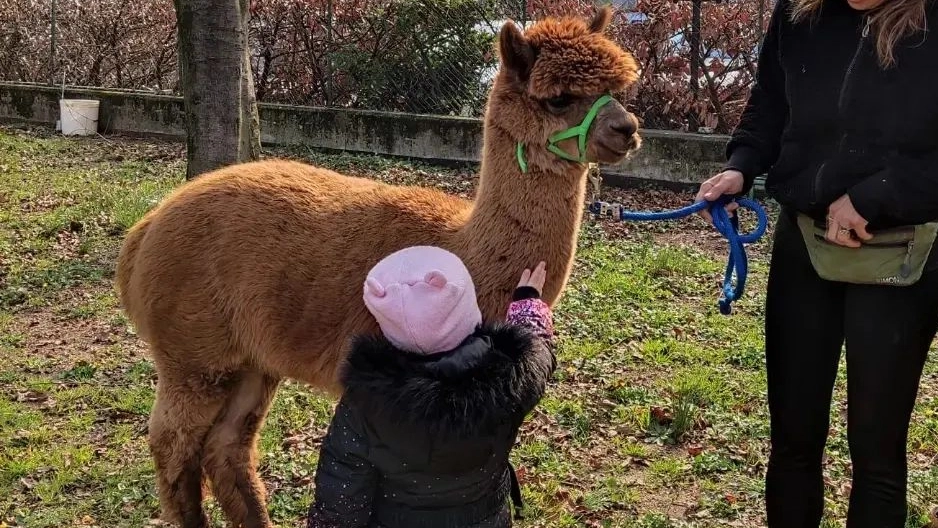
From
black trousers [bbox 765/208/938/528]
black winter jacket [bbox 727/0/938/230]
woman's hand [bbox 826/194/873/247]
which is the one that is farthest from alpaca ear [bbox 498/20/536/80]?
woman's hand [bbox 826/194/873/247]

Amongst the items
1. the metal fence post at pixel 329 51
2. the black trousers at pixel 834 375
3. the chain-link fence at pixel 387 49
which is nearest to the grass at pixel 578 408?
the black trousers at pixel 834 375

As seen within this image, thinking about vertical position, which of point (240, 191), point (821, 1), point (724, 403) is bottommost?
point (724, 403)

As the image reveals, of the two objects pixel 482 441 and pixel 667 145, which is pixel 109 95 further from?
pixel 482 441

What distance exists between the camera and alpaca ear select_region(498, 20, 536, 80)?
3006 mm

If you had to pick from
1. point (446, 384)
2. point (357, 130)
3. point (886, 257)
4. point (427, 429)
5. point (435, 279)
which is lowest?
point (427, 429)

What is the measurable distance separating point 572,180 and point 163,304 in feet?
5.16

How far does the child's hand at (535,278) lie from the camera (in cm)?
288

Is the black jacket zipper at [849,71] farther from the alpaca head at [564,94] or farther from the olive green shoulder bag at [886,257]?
the alpaca head at [564,94]

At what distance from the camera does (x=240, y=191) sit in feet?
11.2

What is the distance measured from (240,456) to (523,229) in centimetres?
150

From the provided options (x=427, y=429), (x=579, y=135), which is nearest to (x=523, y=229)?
(x=579, y=135)

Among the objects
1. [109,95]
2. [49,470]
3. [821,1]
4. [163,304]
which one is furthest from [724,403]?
[109,95]

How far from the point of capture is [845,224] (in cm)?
248

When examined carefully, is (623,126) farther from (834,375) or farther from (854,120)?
(834,375)
